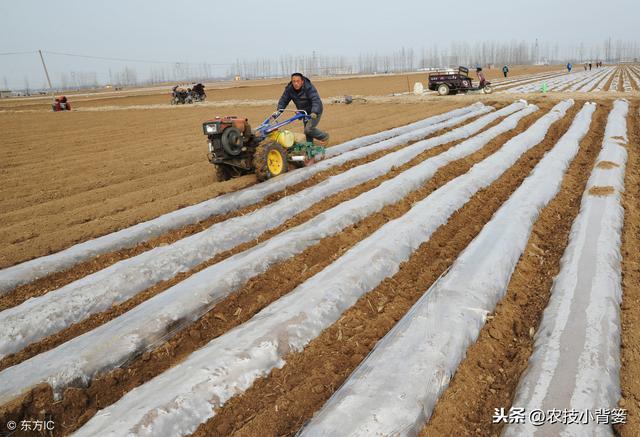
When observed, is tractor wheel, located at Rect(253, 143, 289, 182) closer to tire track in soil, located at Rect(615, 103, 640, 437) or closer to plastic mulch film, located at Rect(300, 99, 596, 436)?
plastic mulch film, located at Rect(300, 99, 596, 436)

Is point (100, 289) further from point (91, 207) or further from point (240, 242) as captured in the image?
point (91, 207)

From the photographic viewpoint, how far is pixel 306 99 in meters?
8.29

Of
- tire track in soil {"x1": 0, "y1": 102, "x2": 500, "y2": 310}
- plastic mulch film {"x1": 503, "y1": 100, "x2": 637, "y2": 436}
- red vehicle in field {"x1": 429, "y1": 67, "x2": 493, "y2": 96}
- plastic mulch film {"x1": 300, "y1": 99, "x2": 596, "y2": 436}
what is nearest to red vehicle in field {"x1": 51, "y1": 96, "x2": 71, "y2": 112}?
red vehicle in field {"x1": 429, "y1": 67, "x2": 493, "y2": 96}

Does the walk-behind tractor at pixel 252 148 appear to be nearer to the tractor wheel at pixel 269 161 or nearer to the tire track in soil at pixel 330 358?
the tractor wheel at pixel 269 161

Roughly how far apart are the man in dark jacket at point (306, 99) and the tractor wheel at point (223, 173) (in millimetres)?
1303

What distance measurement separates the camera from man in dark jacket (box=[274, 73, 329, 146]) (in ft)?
26.2

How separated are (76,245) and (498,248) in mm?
4558

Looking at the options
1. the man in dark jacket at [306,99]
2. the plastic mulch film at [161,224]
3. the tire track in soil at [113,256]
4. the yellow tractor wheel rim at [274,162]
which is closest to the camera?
the tire track in soil at [113,256]

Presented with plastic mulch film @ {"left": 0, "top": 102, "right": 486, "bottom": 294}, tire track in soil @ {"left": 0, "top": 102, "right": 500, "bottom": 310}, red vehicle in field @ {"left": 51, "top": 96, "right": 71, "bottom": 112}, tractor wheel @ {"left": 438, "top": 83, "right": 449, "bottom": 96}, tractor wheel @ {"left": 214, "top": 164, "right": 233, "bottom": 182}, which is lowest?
tire track in soil @ {"left": 0, "top": 102, "right": 500, "bottom": 310}

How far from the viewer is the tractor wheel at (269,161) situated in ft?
23.2

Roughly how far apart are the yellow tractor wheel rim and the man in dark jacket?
0.85 m

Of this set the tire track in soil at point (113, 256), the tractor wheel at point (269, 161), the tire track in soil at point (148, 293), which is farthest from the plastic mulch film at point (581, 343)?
the tractor wheel at point (269, 161)

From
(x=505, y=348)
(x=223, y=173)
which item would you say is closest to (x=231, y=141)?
(x=223, y=173)

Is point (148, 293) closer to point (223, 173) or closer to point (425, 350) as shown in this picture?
point (425, 350)
